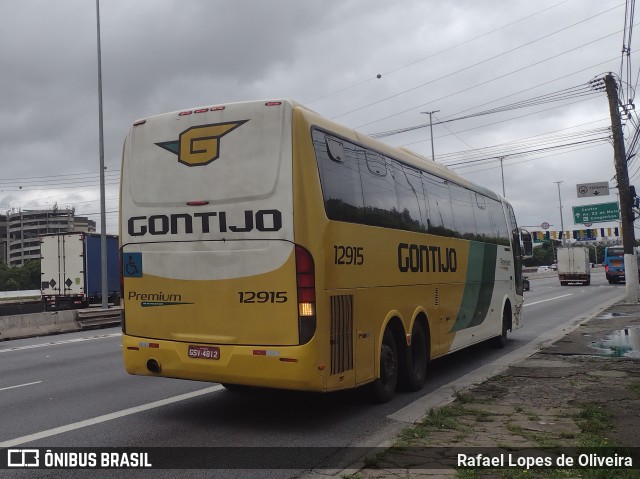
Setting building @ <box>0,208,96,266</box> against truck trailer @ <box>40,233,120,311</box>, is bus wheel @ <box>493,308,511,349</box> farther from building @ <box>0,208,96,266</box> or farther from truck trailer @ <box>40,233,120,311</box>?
building @ <box>0,208,96,266</box>

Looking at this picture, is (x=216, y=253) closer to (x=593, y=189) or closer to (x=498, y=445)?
(x=498, y=445)

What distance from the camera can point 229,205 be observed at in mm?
7082

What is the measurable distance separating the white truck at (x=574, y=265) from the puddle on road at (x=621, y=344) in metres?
36.4

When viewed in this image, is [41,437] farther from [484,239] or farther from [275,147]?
[484,239]

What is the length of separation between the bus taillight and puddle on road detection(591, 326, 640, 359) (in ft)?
25.7

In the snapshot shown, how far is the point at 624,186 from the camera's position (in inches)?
1073

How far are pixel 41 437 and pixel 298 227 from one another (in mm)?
3436

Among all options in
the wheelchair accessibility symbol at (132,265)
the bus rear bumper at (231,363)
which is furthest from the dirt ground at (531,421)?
the wheelchair accessibility symbol at (132,265)

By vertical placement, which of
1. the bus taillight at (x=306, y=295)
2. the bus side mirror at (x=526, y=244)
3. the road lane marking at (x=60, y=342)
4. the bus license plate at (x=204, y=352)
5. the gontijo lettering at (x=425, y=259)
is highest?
the bus side mirror at (x=526, y=244)

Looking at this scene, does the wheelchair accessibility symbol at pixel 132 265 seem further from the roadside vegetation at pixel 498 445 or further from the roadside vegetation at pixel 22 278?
the roadside vegetation at pixel 22 278

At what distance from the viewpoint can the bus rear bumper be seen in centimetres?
660

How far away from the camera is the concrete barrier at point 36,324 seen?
19156 mm

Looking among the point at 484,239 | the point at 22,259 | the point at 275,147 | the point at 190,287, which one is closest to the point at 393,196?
the point at 275,147

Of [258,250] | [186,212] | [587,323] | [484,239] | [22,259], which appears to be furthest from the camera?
[22,259]
